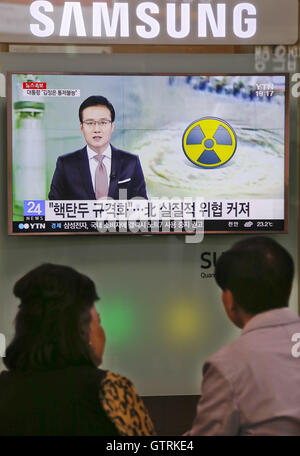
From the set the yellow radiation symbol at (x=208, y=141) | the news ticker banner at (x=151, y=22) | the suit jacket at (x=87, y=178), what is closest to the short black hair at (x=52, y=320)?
the suit jacket at (x=87, y=178)

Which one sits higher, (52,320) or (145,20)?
(145,20)

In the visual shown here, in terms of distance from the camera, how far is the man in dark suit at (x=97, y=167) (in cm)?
214

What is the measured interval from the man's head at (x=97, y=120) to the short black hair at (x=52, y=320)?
1.65ft

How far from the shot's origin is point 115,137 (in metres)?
2.15

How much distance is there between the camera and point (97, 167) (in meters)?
2.17

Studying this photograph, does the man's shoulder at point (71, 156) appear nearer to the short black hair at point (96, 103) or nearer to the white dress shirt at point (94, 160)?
the white dress shirt at point (94, 160)

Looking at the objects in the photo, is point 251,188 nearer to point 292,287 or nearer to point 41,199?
point 292,287

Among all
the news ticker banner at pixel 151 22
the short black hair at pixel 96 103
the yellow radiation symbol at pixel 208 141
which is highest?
the news ticker banner at pixel 151 22

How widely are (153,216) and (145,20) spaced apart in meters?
0.75

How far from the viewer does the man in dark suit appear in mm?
2145

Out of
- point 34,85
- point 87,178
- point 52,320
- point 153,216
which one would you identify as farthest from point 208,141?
point 52,320

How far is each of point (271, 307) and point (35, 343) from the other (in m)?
0.91

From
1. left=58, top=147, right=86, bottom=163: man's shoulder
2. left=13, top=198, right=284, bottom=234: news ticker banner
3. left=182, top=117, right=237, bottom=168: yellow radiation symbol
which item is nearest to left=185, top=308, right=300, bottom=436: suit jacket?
left=13, top=198, right=284, bottom=234: news ticker banner

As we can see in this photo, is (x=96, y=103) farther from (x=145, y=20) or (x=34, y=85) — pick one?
(x=145, y=20)
